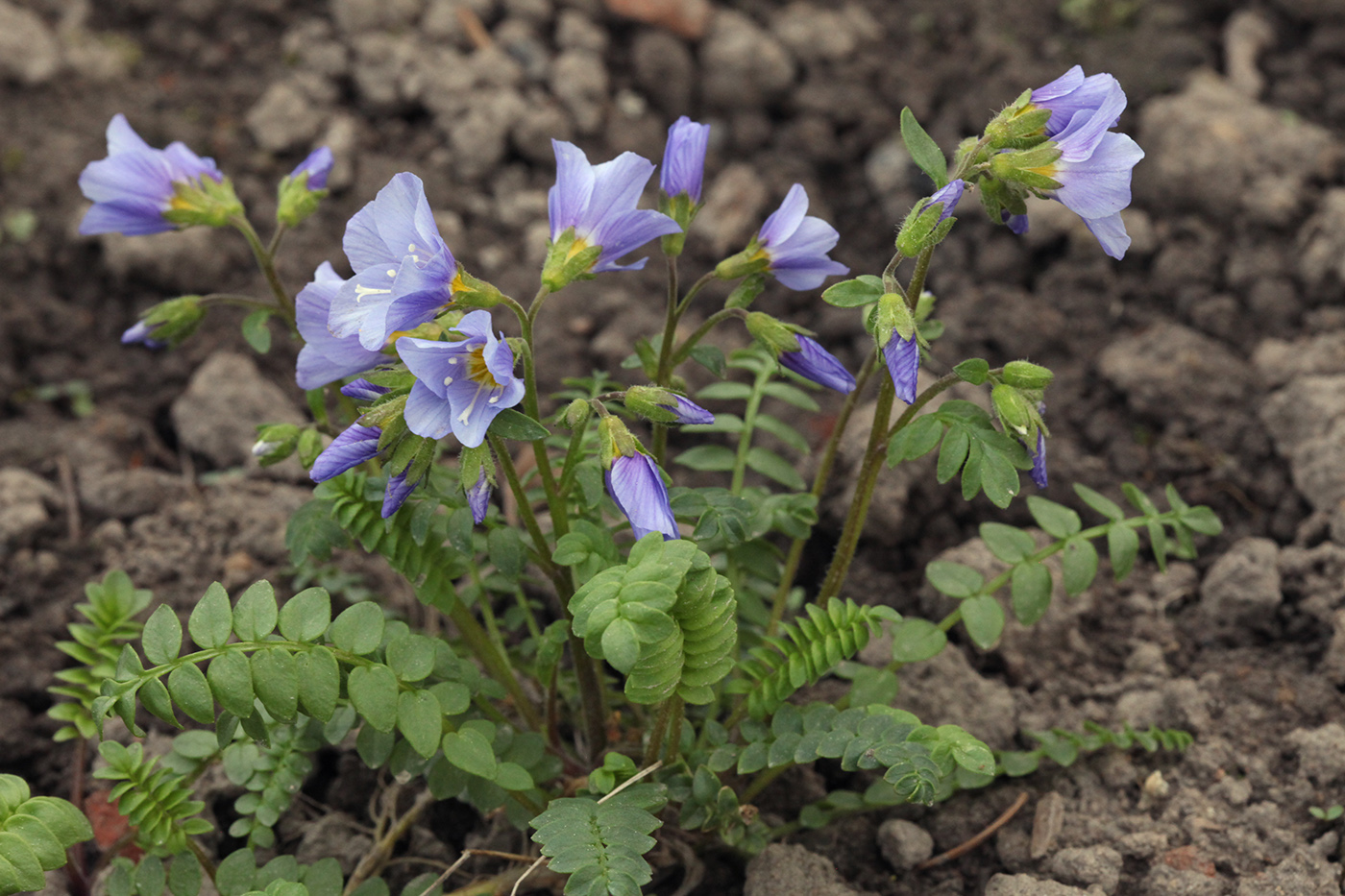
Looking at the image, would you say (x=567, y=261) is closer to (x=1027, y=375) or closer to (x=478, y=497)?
(x=478, y=497)

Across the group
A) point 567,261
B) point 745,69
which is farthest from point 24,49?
point 567,261

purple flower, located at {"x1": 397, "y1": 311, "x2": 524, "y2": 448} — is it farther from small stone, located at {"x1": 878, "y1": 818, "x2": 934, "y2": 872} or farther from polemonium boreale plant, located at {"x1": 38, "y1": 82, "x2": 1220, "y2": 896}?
small stone, located at {"x1": 878, "y1": 818, "x2": 934, "y2": 872}

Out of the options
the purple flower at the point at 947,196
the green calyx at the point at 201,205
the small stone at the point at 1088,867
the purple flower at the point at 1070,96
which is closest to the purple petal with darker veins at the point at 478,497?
the purple flower at the point at 947,196

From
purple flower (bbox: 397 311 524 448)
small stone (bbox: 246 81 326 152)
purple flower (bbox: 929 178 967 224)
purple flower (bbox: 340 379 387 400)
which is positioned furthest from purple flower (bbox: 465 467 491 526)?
small stone (bbox: 246 81 326 152)

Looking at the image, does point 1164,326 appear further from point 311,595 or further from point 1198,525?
point 311,595

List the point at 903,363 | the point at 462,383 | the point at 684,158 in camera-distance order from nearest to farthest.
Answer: the point at 462,383
the point at 903,363
the point at 684,158

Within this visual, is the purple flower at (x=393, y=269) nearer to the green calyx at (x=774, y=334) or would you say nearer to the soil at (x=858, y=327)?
the green calyx at (x=774, y=334)
